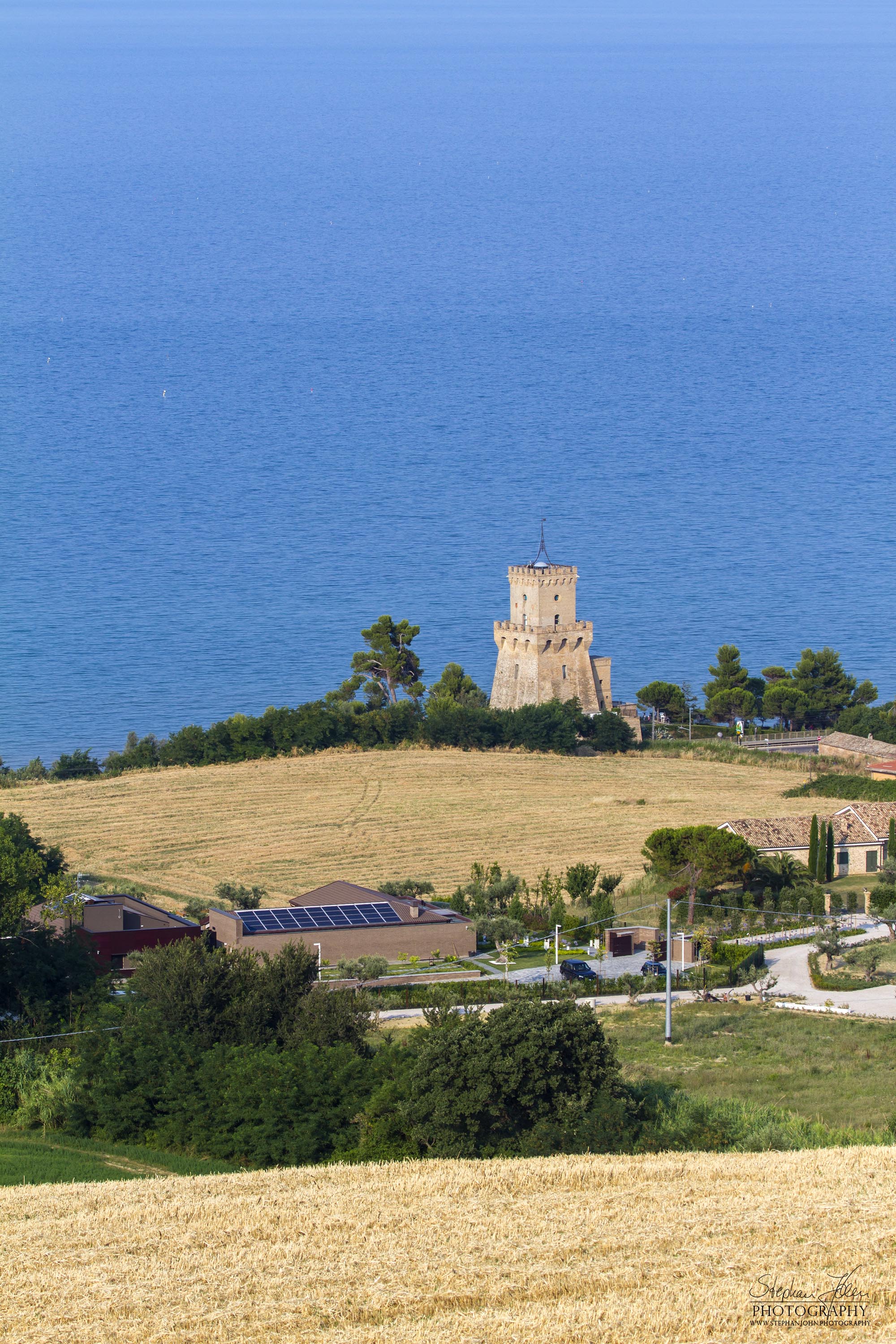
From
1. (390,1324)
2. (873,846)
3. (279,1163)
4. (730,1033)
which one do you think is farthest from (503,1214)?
(873,846)

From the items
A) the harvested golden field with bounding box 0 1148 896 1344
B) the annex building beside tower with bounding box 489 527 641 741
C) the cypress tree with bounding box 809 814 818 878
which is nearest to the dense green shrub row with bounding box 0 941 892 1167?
the harvested golden field with bounding box 0 1148 896 1344

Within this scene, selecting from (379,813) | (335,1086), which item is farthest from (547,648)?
(335,1086)

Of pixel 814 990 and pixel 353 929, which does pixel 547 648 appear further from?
pixel 814 990

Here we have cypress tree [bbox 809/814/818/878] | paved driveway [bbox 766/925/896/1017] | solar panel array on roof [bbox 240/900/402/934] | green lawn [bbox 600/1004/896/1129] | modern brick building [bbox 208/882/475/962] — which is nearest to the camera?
green lawn [bbox 600/1004/896/1129]

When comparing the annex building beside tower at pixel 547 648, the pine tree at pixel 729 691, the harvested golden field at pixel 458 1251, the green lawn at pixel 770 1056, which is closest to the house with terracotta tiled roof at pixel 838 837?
the green lawn at pixel 770 1056

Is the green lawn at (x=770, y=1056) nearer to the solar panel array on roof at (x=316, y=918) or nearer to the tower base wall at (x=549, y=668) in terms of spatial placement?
the solar panel array on roof at (x=316, y=918)

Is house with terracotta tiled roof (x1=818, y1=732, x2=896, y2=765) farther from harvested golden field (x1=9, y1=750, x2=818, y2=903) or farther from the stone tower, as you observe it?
the stone tower

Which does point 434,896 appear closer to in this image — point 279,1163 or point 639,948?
point 639,948
